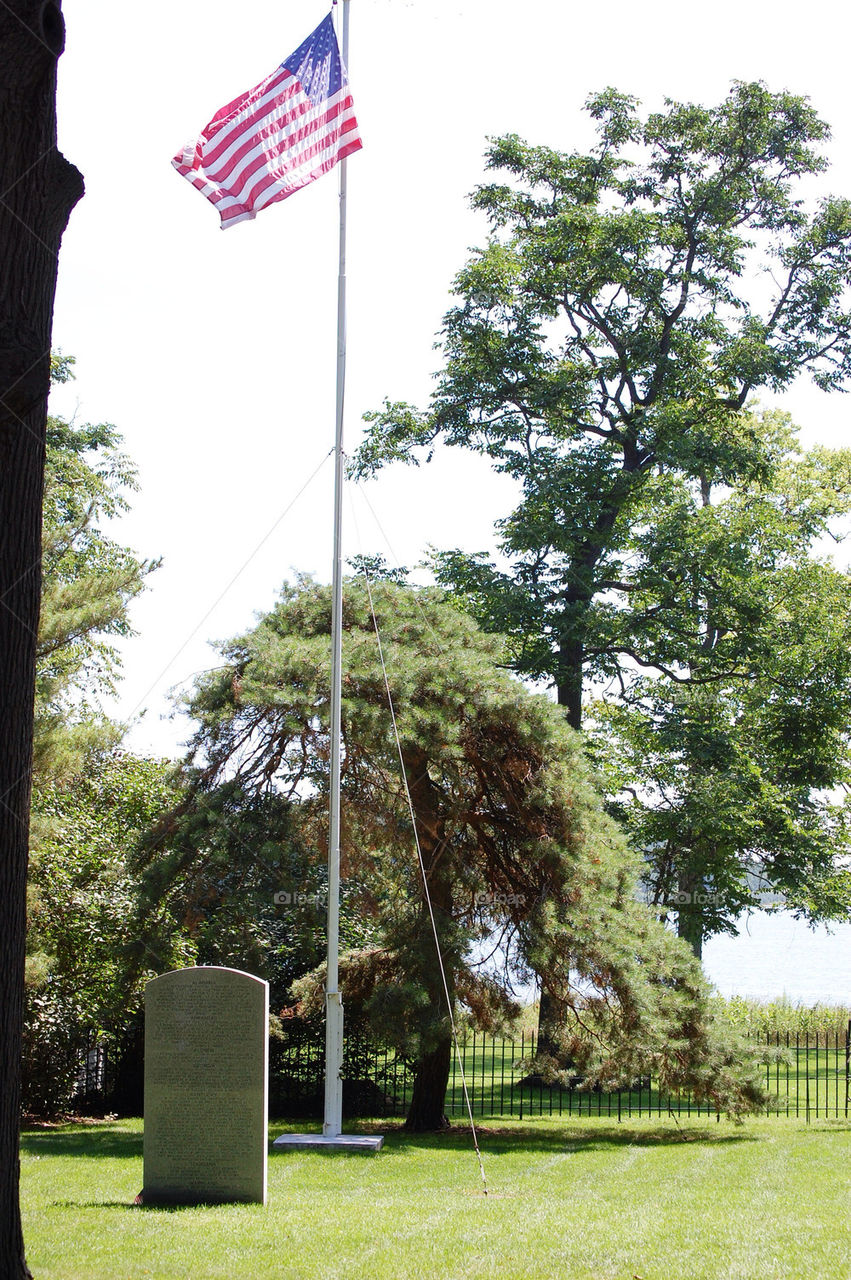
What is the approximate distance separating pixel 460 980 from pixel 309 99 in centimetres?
978

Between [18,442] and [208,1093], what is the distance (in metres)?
5.56

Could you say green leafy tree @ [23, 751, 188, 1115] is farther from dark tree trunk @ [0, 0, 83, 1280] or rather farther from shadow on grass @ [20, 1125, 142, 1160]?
dark tree trunk @ [0, 0, 83, 1280]

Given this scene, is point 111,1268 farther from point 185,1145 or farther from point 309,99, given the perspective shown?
point 309,99

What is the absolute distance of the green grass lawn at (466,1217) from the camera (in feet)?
22.3

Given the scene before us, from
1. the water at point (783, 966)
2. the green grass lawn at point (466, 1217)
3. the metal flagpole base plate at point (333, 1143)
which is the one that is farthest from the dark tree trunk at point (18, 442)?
the water at point (783, 966)

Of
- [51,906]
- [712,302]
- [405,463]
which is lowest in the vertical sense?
[51,906]

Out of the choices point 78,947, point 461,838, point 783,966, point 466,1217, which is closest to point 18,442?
point 466,1217

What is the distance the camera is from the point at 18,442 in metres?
5.88

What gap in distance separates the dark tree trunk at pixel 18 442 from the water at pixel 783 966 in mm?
19193

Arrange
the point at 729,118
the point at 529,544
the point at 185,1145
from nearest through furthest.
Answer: the point at 185,1145, the point at 529,544, the point at 729,118

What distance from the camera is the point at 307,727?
14.2m

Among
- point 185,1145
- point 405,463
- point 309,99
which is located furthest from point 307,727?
point 405,463

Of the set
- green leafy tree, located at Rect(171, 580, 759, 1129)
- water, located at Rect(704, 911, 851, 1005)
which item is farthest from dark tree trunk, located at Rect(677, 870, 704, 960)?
green leafy tree, located at Rect(171, 580, 759, 1129)

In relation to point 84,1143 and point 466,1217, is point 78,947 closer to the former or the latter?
point 84,1143
